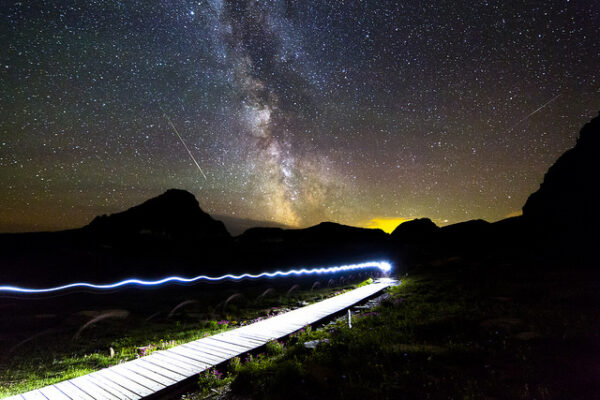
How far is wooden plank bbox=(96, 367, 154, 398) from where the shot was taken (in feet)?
16.7

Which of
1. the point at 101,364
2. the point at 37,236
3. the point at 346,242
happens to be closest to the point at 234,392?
the point at 101,364

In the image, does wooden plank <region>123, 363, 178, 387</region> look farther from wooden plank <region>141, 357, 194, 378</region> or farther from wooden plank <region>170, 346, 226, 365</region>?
wooden plank <region>170, 346, 226, 365</region>

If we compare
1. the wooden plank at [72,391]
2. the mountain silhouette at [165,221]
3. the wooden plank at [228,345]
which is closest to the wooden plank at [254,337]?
the wooden plank at [228,345]

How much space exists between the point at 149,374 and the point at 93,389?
0.91 m

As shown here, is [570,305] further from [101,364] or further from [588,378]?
[101,364]

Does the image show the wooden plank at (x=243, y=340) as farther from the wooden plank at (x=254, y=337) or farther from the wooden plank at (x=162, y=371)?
the wooden plank at (x=162, y=371)

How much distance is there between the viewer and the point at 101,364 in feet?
26.0

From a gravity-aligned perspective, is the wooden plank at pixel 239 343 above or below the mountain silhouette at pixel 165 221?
below

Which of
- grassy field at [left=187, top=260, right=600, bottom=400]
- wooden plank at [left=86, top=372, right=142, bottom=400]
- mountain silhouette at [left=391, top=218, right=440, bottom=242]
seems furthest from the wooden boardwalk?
mountain silhouette at [left=391, top=218, right=440, bottom=242]

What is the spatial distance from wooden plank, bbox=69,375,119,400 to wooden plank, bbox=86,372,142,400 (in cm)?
5

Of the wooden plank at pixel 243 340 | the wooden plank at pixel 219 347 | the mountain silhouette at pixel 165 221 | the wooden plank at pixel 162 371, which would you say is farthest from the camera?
the mountain silhouette at pixel 165 221

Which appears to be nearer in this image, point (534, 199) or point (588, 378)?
point (588, 378)

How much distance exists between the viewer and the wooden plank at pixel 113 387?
4.99m

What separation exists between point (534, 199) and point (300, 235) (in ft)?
249
